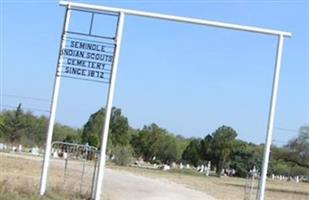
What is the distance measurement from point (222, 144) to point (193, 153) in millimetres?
12639

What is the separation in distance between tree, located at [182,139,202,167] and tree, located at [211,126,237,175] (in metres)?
6.07

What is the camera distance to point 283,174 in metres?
111

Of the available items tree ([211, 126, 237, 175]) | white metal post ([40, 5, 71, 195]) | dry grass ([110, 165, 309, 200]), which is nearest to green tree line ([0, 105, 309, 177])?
tree ([211, 126, 237, 175])

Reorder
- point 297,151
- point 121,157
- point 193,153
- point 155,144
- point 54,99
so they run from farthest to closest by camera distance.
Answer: point 193,153
point 155,144
point 121,157
point 297,151
point 54,99

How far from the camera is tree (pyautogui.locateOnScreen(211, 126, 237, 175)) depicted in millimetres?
95188

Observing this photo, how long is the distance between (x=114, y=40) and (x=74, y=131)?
80173 mm

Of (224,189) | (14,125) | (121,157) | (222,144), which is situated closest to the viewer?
(224,189)

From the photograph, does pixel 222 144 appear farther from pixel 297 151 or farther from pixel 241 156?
pixel 297 151

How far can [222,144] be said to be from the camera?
96.1 metres

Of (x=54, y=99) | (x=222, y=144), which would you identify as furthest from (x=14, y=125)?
(x=54, y=99)

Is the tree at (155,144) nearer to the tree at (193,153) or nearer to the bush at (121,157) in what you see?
the tree at (193,153)

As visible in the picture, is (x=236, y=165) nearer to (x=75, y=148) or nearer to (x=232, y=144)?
(x=232, y=144)

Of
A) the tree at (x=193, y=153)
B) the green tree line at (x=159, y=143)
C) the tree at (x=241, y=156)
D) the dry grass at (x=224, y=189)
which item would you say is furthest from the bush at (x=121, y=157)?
the tree at (x=193, y=153)

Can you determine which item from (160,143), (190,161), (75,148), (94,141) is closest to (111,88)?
(75,148)
